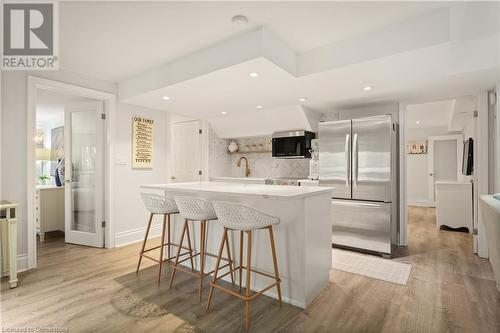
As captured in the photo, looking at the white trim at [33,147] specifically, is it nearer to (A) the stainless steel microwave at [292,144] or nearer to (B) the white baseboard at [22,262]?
(B) the white baseboard at [22,262]

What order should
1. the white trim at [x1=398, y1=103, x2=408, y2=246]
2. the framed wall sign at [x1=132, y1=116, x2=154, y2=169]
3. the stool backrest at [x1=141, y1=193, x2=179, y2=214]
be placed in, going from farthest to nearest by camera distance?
the framed wall sign at [x1=132, y1=116, x2=154, y2=169] → the white trim at [x1=398, y1=103, x2=408, y2=246] → the stool backrest at [x1=141, y1=193, x2=179, y2=214]

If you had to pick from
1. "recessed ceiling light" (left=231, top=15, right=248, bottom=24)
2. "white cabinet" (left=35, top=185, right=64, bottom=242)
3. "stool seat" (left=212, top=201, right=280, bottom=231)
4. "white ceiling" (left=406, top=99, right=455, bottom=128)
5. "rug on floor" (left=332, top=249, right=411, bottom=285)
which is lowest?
"rug on floor" (left=332, top=249, right=411, bottom=285)

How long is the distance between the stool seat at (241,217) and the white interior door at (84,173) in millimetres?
2605

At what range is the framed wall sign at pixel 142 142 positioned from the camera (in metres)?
4.11

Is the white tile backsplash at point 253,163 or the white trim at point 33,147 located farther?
the white tile backsplash at point 253,163

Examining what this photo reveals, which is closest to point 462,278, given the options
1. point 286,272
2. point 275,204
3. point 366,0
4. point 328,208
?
point 328,208

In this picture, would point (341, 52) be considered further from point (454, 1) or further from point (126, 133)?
point (126, 133)

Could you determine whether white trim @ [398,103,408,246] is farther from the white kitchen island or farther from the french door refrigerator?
the white kitchen island

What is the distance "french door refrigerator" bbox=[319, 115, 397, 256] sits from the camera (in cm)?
336

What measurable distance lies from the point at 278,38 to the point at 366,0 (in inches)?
31.4

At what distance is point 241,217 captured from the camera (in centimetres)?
202

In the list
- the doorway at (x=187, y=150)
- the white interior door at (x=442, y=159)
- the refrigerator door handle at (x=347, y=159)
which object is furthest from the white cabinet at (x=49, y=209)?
the white interior door at (x=442, y=159)

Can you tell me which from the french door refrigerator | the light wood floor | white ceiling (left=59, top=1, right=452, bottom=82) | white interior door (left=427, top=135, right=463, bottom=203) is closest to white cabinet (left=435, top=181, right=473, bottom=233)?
the french door refrigerator

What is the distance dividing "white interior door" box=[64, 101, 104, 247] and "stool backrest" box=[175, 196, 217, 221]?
2113 millimetres
